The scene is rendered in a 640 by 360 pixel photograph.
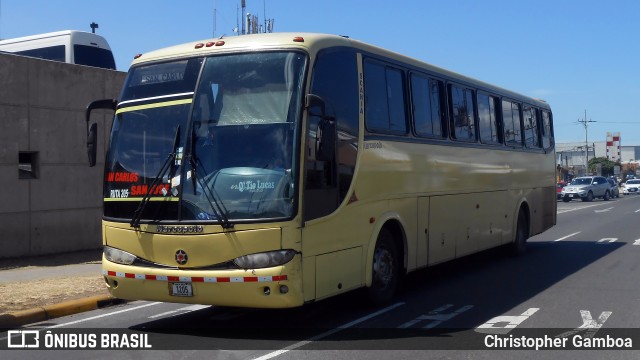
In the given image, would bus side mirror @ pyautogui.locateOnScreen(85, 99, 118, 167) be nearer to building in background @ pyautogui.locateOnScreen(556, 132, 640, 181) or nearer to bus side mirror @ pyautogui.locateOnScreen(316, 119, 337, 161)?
bus side mirror @ pyautogui.locateOnScreen(316, 119, 337, 161)

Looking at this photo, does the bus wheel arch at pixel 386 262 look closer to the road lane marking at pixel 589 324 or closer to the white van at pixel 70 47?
the road lane marking at pixel 589 324

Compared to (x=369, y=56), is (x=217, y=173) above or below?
below

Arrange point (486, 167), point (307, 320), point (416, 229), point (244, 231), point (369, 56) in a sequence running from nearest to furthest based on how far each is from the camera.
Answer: point (244, 231)
point (307, 320)
point (369, 56)
point (416, 229)
point (486, 167)

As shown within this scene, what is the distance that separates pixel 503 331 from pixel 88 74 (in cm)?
1145

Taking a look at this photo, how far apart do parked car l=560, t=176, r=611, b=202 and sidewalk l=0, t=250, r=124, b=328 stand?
4110 cm

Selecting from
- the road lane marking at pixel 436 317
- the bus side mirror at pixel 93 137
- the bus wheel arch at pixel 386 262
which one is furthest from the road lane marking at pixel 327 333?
the bus side mirror at pixel 93 137

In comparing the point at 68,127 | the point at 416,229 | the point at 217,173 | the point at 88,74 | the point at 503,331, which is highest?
the point at 88,74

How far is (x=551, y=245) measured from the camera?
18.5m

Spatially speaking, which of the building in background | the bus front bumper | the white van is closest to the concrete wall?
the white van

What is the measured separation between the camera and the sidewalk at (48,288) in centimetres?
956

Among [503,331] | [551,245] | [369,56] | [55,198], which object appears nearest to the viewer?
[503,331]

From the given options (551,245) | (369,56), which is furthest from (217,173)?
(551,245)

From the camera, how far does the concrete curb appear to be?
29.9 ft

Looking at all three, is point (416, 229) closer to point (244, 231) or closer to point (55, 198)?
point (244, 231)
